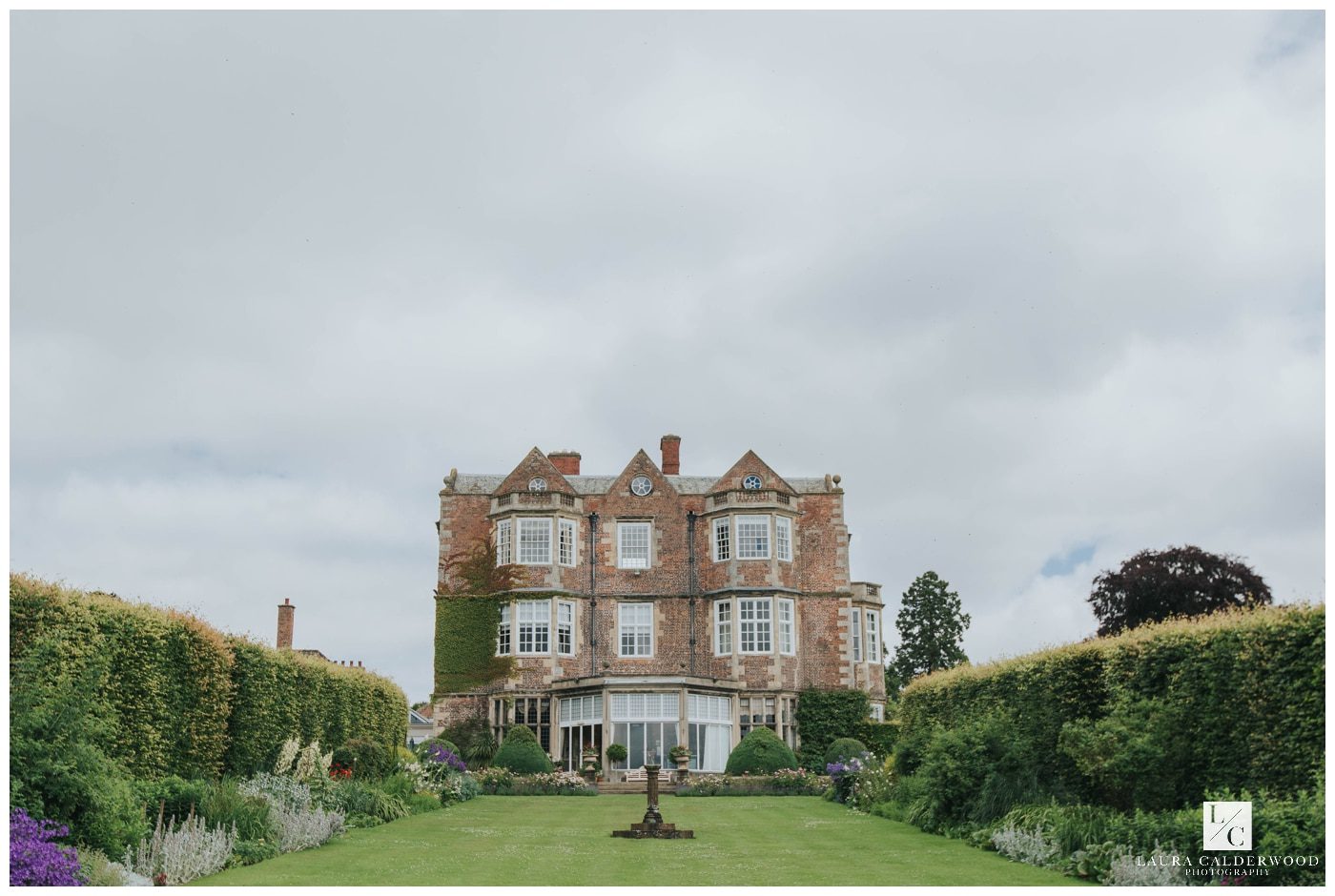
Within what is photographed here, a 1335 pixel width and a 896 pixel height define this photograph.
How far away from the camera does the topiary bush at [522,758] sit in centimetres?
3469

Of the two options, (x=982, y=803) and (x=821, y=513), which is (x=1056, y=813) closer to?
(x=982, y=803)

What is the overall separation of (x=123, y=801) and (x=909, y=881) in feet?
26.0

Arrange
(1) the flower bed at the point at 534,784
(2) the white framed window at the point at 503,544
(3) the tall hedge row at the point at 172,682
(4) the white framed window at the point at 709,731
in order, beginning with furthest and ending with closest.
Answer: (2) the white framed window at the point at 503,544, (4) the white framed window at the point at 709,731, (1) the flower bed at the point at 534,784, (3) the tall hedge row at the point at 172,682

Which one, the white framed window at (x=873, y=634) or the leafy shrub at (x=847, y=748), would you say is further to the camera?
the white framed window at (x=873, y=634)

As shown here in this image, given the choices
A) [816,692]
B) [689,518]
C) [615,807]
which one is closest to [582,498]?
[689,518]

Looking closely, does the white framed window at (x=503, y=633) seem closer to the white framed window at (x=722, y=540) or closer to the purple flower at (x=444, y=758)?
the white framed window at (x=722, y=540)

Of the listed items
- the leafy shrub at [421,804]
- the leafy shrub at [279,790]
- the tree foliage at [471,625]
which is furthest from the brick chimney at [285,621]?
the leafy shrub at [279,790]

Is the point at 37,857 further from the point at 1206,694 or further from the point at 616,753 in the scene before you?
the point at 616,753

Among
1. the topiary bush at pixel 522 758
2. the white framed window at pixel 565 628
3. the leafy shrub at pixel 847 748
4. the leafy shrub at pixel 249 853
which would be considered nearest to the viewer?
the leafy shrub at pixel 249 853

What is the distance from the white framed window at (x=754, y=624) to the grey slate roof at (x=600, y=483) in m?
4.75

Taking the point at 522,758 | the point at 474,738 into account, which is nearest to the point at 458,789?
the point at 522,758

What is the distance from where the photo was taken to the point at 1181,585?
4075 centimetres

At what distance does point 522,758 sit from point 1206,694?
2401cm

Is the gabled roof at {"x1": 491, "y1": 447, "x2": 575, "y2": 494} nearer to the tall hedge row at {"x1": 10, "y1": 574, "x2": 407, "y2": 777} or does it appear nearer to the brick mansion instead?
the brick mansion
